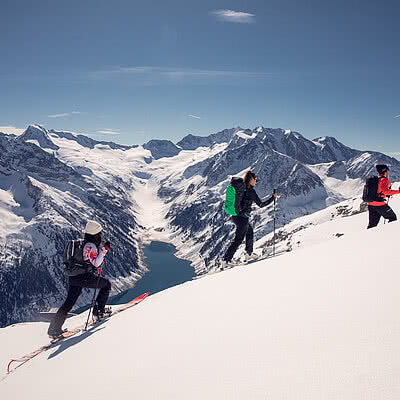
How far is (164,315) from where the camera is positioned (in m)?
7.72

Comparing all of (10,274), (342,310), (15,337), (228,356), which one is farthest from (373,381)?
(10,274)

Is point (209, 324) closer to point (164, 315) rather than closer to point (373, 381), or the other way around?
point (164, 315)

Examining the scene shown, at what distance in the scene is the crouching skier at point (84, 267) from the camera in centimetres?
993

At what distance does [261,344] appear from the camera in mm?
4586

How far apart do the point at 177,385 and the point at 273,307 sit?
2355 mm

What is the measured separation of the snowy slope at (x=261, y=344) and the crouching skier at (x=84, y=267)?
1.77 meters

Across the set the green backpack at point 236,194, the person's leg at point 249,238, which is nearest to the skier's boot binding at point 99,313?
the green backpack at point 236,194

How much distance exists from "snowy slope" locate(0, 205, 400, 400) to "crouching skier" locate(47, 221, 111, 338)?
177cm

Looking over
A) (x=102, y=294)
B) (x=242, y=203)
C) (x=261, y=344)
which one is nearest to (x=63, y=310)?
(x=102, y=294)

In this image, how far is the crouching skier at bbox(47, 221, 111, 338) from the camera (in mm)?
9930

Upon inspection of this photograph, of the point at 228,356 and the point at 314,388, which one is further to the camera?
the point at 228,356

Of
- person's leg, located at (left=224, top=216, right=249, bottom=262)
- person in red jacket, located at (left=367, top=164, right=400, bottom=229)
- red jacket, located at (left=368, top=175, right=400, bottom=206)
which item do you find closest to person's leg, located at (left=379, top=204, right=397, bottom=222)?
person in red jacket, located at (left=367, top=164, right=400, bottom=229)

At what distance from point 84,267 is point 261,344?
7.39 m

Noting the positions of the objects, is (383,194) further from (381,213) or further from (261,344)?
(261,344)
